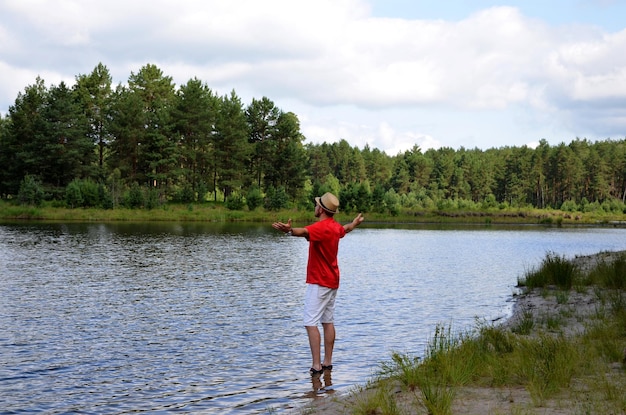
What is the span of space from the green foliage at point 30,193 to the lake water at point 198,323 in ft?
143

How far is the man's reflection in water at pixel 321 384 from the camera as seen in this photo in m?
9.69

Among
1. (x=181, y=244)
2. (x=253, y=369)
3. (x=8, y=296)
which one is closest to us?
(x=253, y=369)

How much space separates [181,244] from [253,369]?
31.2 m

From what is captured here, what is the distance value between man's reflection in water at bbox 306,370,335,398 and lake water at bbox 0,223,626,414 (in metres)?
0.03

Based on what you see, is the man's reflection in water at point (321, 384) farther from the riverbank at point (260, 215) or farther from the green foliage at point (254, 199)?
the green foliage at point (254, 199)

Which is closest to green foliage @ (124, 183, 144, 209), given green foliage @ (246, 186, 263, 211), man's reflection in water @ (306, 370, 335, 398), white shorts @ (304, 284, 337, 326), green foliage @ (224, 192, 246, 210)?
green foliage @ (224, 192, 246, 210)

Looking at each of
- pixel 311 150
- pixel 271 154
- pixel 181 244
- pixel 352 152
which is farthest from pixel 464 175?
pixel 181 244

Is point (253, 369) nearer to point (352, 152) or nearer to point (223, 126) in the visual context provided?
point (223, 126)

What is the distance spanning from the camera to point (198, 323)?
1560cm

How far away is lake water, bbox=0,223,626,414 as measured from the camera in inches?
383

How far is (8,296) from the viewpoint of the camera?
18.9 meters

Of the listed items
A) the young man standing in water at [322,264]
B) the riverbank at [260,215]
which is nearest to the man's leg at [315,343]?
the young man standing in water at [322,264]

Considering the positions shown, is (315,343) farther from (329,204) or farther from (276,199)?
(276,199)

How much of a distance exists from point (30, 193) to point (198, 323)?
6634 centimetres
